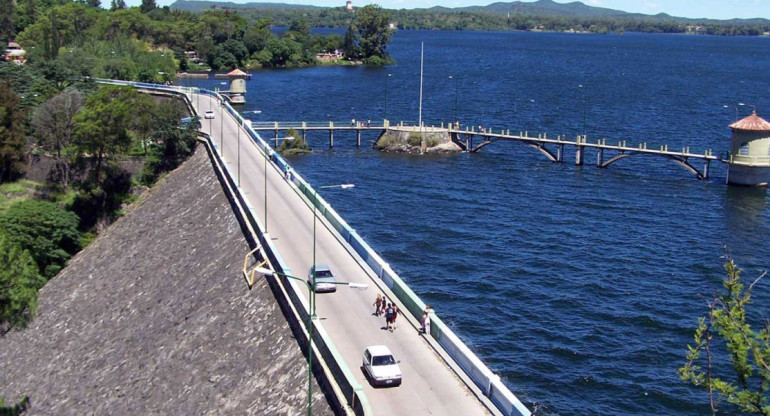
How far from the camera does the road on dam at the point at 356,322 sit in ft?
112

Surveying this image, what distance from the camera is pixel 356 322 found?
42094 mm

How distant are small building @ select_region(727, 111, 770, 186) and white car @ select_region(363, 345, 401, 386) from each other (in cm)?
6413

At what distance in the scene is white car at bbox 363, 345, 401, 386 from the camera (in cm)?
3503

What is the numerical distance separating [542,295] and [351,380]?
24746mm

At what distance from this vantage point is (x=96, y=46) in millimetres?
162500

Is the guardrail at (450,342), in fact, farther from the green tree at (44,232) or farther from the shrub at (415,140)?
the shrub at (415,140)

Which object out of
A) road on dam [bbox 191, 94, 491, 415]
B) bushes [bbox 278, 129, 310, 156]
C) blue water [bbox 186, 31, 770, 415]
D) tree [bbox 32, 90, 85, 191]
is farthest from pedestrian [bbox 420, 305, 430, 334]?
bushes [bbox 278, 129, 310, 156]

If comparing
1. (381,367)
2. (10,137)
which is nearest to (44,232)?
(10,137)

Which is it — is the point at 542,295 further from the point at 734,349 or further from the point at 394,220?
the point at 734,349

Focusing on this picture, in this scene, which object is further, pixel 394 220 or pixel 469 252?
pixel 394 220

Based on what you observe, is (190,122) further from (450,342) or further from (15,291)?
(450,342)

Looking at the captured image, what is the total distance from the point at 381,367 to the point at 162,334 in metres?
22.3

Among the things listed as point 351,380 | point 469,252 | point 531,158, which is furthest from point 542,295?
point 531,158

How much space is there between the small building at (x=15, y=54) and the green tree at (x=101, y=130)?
205 ft
